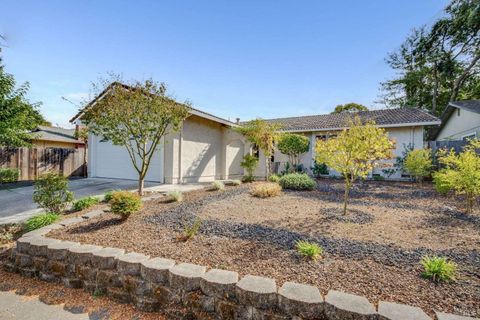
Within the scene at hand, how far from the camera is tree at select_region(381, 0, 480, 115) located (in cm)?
1911

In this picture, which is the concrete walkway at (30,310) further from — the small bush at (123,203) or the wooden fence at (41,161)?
the wooden fence at (41,161)

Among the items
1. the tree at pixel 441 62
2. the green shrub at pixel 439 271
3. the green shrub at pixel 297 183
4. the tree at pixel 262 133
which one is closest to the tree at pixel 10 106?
the tree at pixel 262 133

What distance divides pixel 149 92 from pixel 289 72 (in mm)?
9800

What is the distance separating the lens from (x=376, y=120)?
14.2 metres

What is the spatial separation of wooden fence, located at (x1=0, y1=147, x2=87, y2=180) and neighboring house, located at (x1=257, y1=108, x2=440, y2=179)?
11366mm

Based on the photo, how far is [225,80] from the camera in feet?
47.1

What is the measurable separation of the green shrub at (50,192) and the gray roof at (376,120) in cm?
1082

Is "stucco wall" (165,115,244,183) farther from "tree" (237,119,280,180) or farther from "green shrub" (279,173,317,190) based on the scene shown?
"green shrub" (279,173,317,190)

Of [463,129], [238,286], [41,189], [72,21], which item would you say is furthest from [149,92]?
[463,129]

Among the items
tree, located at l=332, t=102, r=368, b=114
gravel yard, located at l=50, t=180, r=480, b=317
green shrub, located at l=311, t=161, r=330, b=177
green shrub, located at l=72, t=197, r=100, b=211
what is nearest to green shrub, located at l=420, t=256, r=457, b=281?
gravel yard, located at l=50, t=180, r=480, b=317

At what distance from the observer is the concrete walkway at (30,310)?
2758mm

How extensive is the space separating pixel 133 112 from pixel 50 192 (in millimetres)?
3002

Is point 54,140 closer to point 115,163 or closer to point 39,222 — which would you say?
point 115,163

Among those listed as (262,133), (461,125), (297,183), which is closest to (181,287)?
(297,183)
